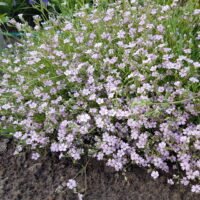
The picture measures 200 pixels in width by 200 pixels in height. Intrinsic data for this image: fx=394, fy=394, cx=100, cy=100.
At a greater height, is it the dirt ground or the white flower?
the white flower

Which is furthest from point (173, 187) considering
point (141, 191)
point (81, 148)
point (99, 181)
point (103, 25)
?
point (103, 25)

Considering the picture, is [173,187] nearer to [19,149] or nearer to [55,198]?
[55,198]

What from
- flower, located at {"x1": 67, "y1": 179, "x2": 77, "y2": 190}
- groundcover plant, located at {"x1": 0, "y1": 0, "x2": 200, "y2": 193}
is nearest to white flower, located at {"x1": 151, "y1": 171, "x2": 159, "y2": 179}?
groundcover plant, located at {"x1": 0, "y1": 0, "x2": 200, "y2": 193}

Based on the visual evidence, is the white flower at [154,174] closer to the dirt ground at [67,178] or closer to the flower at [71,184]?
the dirt ground at [67,178]

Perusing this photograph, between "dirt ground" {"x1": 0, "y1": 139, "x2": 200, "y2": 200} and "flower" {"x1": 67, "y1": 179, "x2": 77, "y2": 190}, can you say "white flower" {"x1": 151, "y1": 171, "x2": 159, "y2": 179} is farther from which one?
"flower" {"x1": 67, "y1": 179, "x2": 77, "y2": 190}

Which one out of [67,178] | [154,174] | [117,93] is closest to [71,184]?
[67,178]

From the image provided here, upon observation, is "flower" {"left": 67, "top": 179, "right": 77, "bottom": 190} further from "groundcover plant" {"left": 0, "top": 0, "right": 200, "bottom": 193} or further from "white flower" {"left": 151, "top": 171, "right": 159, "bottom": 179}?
"white flower" {"left": 151, "top": 171, "right": 159, "bottom": 179}

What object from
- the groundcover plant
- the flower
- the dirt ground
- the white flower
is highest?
the groundcover plant
